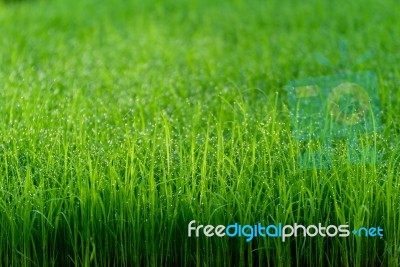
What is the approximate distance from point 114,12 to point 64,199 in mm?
4750

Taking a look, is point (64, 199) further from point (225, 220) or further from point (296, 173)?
point (296, 173)

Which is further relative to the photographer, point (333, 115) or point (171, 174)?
point (333, 115)

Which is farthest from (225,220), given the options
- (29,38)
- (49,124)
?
(29,38)

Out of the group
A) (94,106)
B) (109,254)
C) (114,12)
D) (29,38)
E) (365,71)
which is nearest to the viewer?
(109,254)

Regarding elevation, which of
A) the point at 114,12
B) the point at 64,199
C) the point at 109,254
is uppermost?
the point at 114,12

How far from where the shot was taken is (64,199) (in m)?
3.61

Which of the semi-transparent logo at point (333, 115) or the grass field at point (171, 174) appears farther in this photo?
the semi-transparent logo at point (333, 115)

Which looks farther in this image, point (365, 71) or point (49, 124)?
point (365, 71)

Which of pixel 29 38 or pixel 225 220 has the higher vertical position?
pixel 29 38

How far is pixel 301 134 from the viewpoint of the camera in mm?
4078

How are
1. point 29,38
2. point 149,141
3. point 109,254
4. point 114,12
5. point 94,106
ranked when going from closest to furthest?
point 109,254, point 149,141, point 94,106, point 29,38, point 114,12

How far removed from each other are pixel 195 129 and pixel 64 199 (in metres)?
1.04

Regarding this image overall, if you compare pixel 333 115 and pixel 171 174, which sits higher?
pixel 333 115

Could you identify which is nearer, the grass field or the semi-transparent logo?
the grass field
